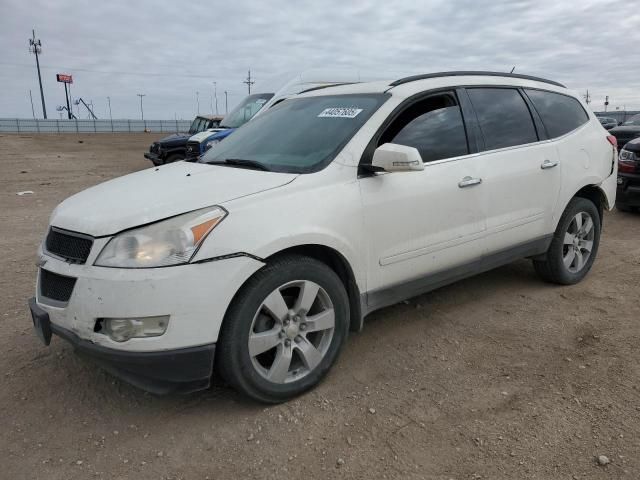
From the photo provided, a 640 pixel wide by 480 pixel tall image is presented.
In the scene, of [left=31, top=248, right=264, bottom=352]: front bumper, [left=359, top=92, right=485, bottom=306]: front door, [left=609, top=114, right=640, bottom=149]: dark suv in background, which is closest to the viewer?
[left=31, top=248, right=264, bottom=352]: front bumper

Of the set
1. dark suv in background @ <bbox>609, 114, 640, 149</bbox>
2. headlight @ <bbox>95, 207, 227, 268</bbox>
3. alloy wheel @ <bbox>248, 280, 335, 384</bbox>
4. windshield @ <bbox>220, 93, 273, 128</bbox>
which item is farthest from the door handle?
dark suv in background @ <bbox>609, 114, 640, 149</bbox>

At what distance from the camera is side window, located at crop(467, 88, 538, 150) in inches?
151

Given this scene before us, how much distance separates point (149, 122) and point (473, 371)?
74.2 m

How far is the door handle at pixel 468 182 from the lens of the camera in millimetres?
3523

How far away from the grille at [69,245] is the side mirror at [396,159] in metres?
1.60

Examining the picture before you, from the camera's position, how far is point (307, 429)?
267 cm

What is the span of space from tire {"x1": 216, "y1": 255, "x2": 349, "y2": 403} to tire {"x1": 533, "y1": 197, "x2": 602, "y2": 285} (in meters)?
2.33

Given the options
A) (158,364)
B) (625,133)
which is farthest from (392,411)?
(625,133)

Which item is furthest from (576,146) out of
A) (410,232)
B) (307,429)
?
(307,429)

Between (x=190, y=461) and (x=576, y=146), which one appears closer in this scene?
(x=190, y=461)

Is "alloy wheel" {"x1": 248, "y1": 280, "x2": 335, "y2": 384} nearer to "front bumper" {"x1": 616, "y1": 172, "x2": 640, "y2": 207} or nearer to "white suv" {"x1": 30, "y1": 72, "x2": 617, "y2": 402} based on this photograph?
"white suv" {"x1": 30, "y1": 72, "x2": 617, "y2": 402}

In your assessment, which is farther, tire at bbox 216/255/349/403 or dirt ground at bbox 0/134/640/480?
tire at bbox 216/255/349/403

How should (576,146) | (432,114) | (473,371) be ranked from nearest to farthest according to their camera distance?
1. (473,371)
2. (432,114)
3. (576,146)

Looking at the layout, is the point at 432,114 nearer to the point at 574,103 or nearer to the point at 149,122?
the point at 574,103
